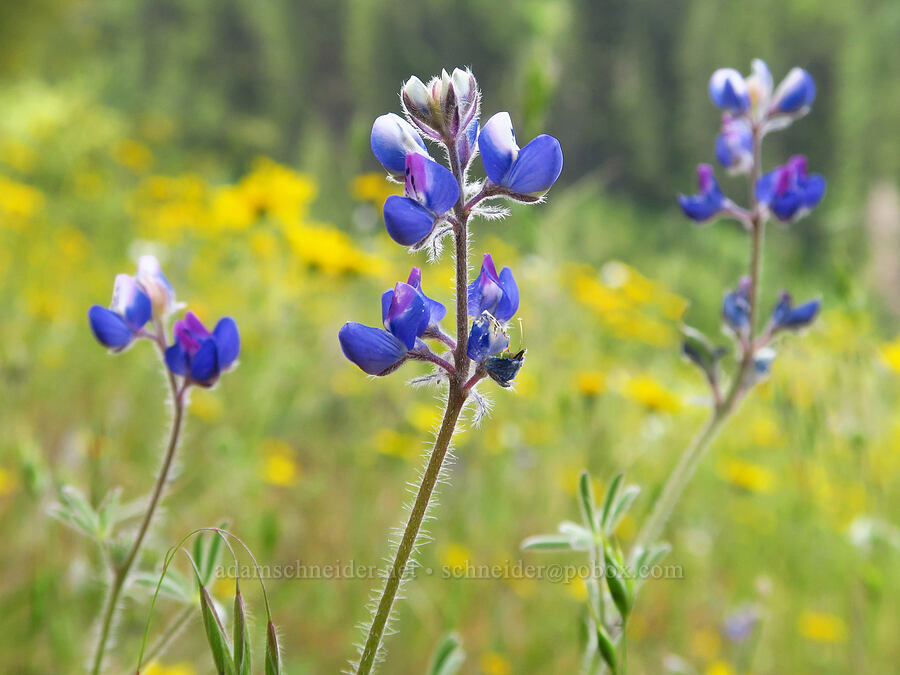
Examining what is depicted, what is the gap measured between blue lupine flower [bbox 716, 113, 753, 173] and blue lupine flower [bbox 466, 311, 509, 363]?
869mm

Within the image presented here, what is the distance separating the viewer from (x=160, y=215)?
4.02m

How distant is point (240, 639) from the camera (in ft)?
2.43

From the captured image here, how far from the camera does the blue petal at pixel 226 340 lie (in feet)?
3.21

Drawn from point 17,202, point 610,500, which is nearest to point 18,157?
point 17,202

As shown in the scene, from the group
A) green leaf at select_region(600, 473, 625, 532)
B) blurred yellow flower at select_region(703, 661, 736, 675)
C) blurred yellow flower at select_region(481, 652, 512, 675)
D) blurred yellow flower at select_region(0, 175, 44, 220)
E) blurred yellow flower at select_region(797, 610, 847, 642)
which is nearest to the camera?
green leaf at select_region(600, 473, 625, 532)

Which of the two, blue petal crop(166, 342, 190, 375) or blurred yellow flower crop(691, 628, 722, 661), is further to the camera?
blurred yellow flower crop(691, 628, 722, 661)

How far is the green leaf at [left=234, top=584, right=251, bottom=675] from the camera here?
0.74 metres

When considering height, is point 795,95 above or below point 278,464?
above

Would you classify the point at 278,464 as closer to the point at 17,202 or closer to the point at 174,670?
the point at 174,670

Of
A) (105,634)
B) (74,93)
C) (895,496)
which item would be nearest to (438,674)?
(105,634)

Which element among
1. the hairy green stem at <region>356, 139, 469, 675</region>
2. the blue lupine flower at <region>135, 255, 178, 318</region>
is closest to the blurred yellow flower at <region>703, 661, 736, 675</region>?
the hairy green stem at <region>356, 139, 469, 675</region>

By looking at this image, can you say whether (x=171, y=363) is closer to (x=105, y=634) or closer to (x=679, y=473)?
(x=105, y=634)

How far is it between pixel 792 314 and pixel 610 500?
0.55 metres

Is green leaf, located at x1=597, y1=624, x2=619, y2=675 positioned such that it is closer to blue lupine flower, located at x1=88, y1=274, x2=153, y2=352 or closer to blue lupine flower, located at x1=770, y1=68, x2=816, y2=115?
blue lupine flower, located at x1=88, y1=274, x2=153, y2=352
